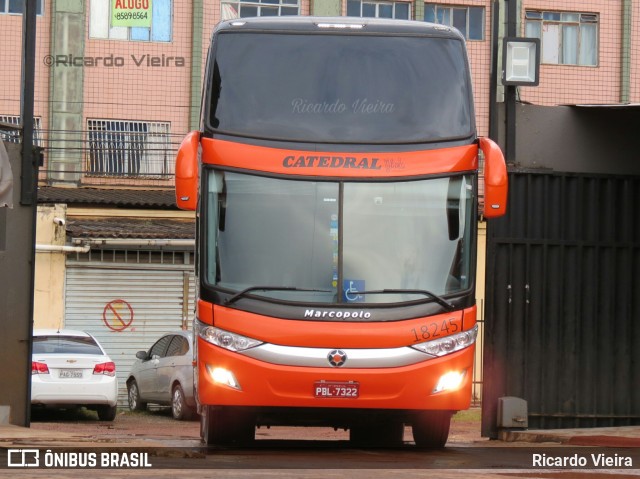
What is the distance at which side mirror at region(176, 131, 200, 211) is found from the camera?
13047 mm

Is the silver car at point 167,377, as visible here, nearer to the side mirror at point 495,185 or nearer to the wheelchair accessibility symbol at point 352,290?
the wheelchair accessibility symbol at point 352,290

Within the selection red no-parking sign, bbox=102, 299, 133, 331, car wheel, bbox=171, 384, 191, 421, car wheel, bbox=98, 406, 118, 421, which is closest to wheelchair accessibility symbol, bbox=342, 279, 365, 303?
car wheel, bbox=171, 384, 191, 421

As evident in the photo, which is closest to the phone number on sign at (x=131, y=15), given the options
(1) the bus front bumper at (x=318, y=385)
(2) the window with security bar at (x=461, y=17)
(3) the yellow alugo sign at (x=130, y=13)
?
(3) the yellow alugo sign at (x=130, y=13)

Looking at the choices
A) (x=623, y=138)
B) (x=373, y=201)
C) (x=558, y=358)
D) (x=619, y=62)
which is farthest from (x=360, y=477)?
(x=619, y=62)

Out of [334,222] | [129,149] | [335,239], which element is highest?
[129,149]


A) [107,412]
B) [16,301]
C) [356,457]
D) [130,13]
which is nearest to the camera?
[356,457]

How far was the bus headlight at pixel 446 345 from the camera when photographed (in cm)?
1310

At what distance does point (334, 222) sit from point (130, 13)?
23757 mm

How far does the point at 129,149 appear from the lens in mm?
35219

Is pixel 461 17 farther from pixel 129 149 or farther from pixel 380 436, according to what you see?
pixel 380 436

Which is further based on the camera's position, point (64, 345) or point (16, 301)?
point (64, 345)

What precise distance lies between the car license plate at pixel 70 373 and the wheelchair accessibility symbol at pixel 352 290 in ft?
37.6

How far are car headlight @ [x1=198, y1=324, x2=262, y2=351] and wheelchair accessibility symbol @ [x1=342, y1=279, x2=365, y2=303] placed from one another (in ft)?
3.14

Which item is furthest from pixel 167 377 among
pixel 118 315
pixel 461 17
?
pixel 461 17
